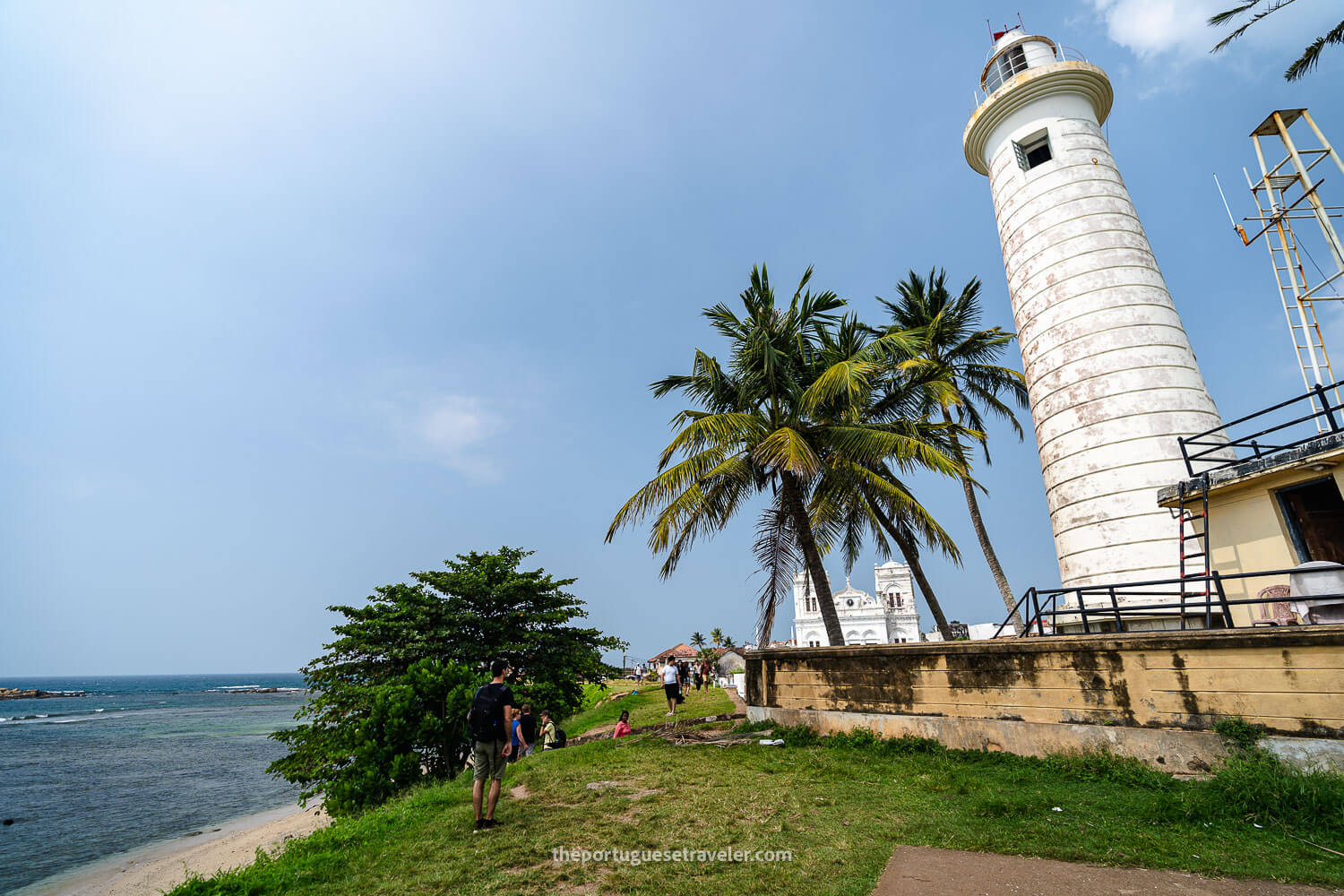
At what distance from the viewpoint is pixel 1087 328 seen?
14.6m

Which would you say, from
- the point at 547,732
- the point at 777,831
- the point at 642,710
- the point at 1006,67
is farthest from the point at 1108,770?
the point at 642,710

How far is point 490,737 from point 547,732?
921 centimetres

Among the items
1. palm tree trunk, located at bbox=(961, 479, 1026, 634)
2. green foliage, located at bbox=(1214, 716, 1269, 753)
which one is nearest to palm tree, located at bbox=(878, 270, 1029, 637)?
palm tree trunk, located at bbox=(961, 479, 1026, 634)

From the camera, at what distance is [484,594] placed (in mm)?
17375

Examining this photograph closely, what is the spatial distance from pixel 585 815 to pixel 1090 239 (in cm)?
1675

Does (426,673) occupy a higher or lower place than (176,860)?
higher

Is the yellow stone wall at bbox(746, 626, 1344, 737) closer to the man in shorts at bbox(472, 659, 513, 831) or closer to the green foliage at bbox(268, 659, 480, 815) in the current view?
the man in shorts at bbox(472, 659, 513, 831)

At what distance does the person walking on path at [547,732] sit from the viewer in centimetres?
1506

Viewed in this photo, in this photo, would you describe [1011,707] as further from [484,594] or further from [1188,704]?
[484,594]

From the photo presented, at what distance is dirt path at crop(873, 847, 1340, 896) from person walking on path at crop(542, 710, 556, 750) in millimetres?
11691

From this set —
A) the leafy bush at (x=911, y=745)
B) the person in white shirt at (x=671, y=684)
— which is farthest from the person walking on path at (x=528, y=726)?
the leafy bush at (x=911, y=745)

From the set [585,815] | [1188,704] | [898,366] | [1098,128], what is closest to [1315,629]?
[1188,704]

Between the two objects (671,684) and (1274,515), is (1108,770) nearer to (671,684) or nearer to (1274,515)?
(1274,515)

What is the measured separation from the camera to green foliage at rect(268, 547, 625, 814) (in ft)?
37.3
